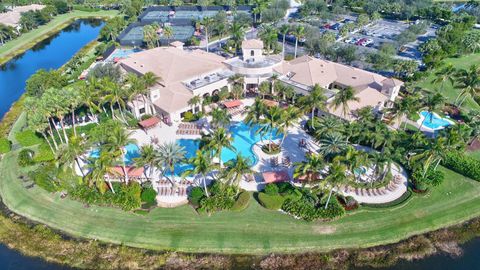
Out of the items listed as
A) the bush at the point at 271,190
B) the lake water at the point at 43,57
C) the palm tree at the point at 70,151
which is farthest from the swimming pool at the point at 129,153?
the lake water at the point at 43,57

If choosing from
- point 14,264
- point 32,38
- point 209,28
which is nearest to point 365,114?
point 14,264

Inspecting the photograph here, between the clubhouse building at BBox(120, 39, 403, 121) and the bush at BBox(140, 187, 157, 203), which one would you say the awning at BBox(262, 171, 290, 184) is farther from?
the clubhouse building at BBox(120, 39, 403, 121)

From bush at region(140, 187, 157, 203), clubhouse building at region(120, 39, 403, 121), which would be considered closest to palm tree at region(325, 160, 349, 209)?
clubhouse building at region(120, 39, 403, 121)

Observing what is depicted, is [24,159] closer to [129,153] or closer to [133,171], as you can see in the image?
[129,153]

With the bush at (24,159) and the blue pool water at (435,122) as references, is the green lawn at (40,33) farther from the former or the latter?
the blue pool water at (435,122)

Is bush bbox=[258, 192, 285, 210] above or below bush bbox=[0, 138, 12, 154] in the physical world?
below

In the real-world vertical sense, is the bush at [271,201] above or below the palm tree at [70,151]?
below

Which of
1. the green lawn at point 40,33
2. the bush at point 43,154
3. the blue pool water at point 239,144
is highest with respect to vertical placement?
the green lawn at point 40,33
